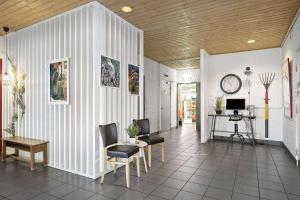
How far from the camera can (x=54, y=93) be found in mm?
3703

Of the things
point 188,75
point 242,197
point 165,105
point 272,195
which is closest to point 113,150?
point 242,197

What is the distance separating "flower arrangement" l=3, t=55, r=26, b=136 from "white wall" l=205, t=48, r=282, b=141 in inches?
210

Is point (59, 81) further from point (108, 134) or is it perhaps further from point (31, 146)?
point (108, 134)

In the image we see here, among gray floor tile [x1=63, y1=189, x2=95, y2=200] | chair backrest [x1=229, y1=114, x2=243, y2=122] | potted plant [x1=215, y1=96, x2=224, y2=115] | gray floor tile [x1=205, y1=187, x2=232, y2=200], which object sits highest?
potted plant [x1=215, y1=96, x2=224, y2=115]

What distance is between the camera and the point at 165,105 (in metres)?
8.61

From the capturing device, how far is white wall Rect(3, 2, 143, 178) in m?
3.22

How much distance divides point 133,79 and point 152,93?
11.3ft

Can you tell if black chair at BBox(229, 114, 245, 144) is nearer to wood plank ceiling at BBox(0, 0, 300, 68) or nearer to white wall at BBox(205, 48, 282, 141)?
white wall at BBox(205, 48, 282, 141)

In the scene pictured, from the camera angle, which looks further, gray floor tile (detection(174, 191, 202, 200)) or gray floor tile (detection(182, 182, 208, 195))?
gray floor tile (detection(182, 182, 208, 195))

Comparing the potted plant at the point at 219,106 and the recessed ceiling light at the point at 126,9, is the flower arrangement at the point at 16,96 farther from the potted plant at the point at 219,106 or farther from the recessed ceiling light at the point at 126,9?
the potted plant at the point at 219,106

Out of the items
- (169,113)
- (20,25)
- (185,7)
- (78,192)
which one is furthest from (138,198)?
(169,113)

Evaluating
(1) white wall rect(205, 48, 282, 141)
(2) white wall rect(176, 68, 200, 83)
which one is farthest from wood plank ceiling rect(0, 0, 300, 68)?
(2) white wall rect(176, 68, 200, 83)

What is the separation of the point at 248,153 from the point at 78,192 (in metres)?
4.18

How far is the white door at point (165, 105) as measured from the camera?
8328mm
